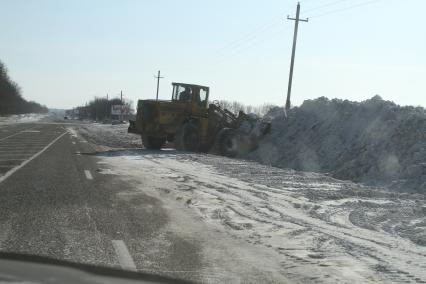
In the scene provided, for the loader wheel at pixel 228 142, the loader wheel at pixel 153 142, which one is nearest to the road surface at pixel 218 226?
the loader wheel at pixel 228 142

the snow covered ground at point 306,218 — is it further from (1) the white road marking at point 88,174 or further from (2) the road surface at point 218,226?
(1) the white road marking at point 88,174

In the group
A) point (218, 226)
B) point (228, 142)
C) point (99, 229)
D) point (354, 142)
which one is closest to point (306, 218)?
point (218, 226)

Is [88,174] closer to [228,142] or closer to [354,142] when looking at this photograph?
[354,142]

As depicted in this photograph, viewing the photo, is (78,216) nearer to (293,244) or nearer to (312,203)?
(293,244)

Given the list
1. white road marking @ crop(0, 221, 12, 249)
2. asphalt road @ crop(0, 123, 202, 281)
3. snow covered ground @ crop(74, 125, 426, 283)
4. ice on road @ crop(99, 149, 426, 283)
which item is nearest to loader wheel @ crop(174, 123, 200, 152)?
ice on road @ crop(99, 149, 426, 283)

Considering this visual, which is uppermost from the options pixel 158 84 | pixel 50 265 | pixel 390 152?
pixel 158 84

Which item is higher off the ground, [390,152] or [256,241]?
[390,152]

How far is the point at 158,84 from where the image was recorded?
92.2 m

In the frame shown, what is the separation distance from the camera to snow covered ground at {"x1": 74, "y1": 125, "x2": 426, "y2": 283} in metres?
6.16

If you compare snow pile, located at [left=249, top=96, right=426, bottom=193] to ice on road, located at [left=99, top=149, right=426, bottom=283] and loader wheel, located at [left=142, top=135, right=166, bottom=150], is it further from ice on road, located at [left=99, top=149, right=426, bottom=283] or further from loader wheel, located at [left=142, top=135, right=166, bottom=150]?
loader wheel, located at [left=142, top=135, right=166, bottom=150]

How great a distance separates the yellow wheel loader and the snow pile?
903 millimetres

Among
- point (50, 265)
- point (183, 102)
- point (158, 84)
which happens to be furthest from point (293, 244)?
point (158, 84)

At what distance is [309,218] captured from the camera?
9203 mm

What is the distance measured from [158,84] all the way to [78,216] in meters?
85.0
